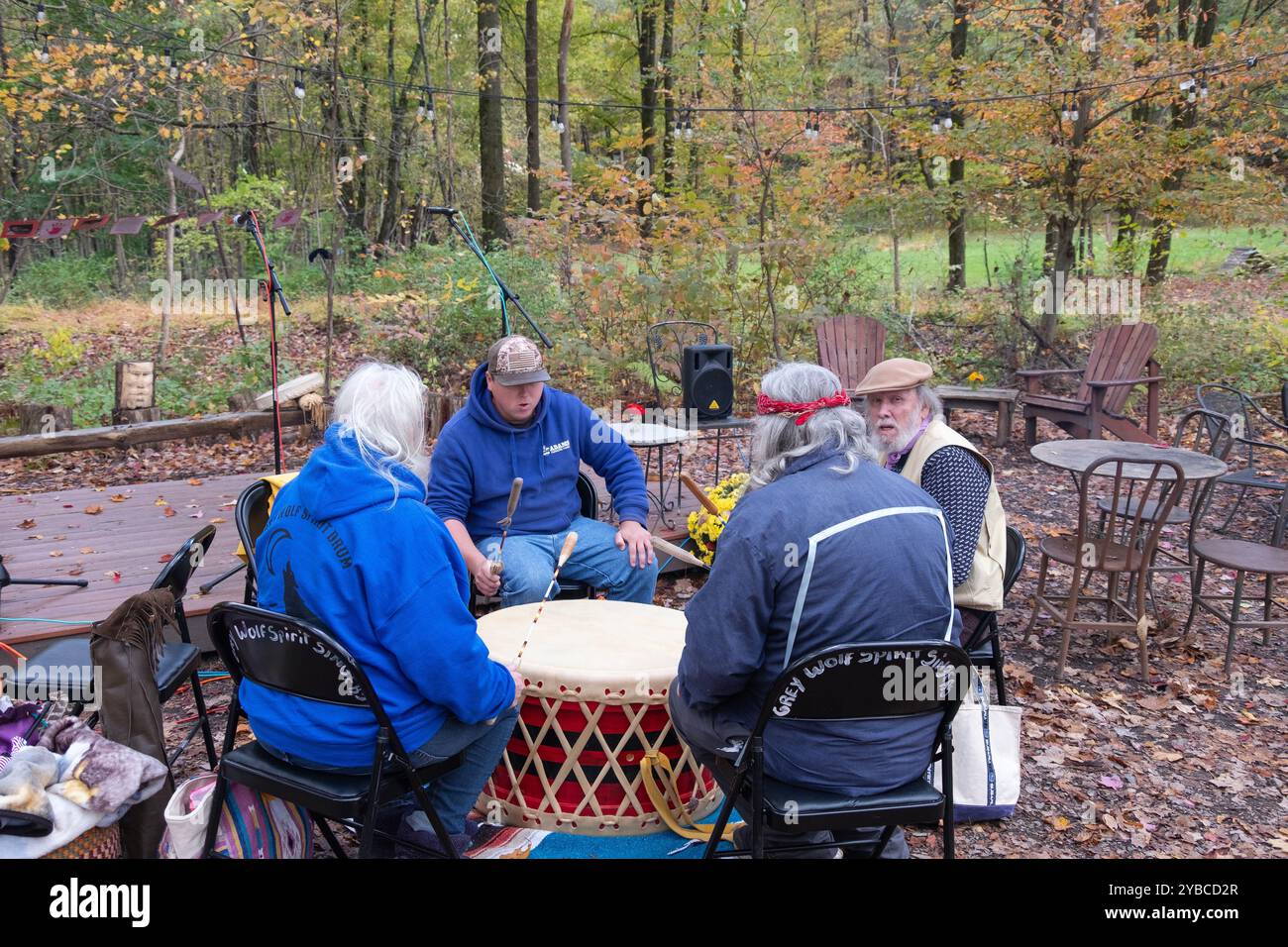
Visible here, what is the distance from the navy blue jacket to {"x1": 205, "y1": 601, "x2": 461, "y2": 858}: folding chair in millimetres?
698

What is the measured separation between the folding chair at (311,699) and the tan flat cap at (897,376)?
5.63 ft

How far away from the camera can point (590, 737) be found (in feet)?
8.60

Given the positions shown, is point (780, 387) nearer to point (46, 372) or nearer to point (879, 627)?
point (879, 627)

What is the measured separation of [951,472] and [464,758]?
5.32ft

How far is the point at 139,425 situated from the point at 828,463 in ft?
22.7

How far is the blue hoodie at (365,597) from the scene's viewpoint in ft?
6.78

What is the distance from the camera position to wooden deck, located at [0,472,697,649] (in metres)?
3.88

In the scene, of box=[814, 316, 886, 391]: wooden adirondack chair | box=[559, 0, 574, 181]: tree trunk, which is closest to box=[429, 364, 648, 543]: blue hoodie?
box=[814, 316, 886, 391]: wooden adirondack chair

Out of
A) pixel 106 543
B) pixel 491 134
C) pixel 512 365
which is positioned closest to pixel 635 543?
pixel 512 365

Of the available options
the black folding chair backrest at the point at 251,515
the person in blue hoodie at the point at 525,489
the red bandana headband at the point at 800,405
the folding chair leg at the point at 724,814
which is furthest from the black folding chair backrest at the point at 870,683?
the black folding chair backrest at the point at 251,515

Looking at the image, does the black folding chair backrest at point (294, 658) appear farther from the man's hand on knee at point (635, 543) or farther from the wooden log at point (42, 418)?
the wooden log at point (42, 418)

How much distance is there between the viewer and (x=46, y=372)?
10.0 m

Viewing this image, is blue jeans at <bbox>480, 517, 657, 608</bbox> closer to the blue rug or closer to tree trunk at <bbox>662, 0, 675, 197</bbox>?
the blue rug

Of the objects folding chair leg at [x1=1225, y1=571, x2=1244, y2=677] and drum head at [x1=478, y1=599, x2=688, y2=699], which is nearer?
drum head at [x1=478, y1=599, x2=688, y2=699]
